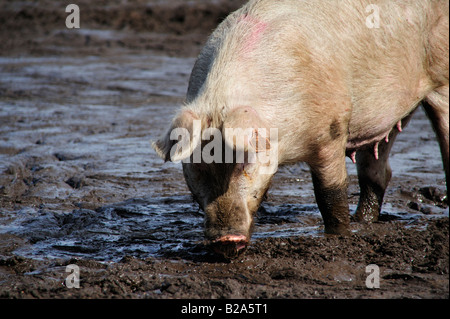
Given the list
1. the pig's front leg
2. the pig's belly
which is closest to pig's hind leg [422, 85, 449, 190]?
the pig's belly

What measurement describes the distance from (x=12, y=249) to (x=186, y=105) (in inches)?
72.6

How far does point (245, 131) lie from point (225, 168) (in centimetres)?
39

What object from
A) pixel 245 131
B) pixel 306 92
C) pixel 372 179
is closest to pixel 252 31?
pixel 306 92

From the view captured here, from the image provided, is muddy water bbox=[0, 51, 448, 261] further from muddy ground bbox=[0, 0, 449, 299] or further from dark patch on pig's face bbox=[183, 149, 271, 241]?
dark patch on pig's face bbox=[183, 149, 271, 241]

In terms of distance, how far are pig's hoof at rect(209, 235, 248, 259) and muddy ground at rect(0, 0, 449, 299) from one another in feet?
0.57

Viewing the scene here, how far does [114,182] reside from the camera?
6703 millimetres

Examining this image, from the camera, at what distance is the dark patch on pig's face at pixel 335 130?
4469 mm

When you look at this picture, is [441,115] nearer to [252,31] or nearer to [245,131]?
[252,31]

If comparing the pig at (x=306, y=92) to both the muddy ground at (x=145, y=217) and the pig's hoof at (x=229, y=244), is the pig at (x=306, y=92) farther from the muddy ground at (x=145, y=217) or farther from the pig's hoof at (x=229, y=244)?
the muddy ground at (x=145, y=217)

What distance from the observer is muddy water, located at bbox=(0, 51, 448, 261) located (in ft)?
17.2

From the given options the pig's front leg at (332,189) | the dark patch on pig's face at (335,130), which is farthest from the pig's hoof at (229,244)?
the dark patch on pig's face at (335,130)

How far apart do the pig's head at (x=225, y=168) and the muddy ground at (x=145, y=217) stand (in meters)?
0.35

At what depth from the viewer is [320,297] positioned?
12.6 feet

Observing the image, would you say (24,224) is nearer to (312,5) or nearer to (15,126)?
(312,5)
